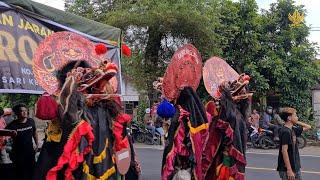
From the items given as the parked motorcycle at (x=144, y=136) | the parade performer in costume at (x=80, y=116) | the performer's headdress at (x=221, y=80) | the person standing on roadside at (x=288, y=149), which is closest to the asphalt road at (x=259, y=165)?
the parked motorcycle at (x=144, y=136)

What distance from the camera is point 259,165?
1124 cm

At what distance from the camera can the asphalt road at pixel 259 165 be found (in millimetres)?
9641

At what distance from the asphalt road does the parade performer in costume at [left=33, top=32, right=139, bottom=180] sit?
224 inches

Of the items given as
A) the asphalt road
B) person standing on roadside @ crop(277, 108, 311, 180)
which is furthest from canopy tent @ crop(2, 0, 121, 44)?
the asphalt road

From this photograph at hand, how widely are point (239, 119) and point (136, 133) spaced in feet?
41.0

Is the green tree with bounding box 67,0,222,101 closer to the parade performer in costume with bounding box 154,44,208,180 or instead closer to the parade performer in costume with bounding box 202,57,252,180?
the parade performer in costume with bounding box 202,57,252,180

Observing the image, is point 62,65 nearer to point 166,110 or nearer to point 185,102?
point 166,110

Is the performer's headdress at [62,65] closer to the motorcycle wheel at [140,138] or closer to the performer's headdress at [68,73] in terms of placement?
the performer's headdress at [68,73]

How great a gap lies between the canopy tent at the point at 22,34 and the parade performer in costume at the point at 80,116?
46 cm

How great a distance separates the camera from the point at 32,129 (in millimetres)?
6480

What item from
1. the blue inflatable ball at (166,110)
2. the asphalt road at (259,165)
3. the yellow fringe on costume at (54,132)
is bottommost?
the asphalt road at (259,165)

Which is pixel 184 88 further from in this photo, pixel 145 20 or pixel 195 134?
pixel 145 20

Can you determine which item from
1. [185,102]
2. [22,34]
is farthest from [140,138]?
[22,34]

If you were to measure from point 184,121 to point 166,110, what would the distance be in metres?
0.27
